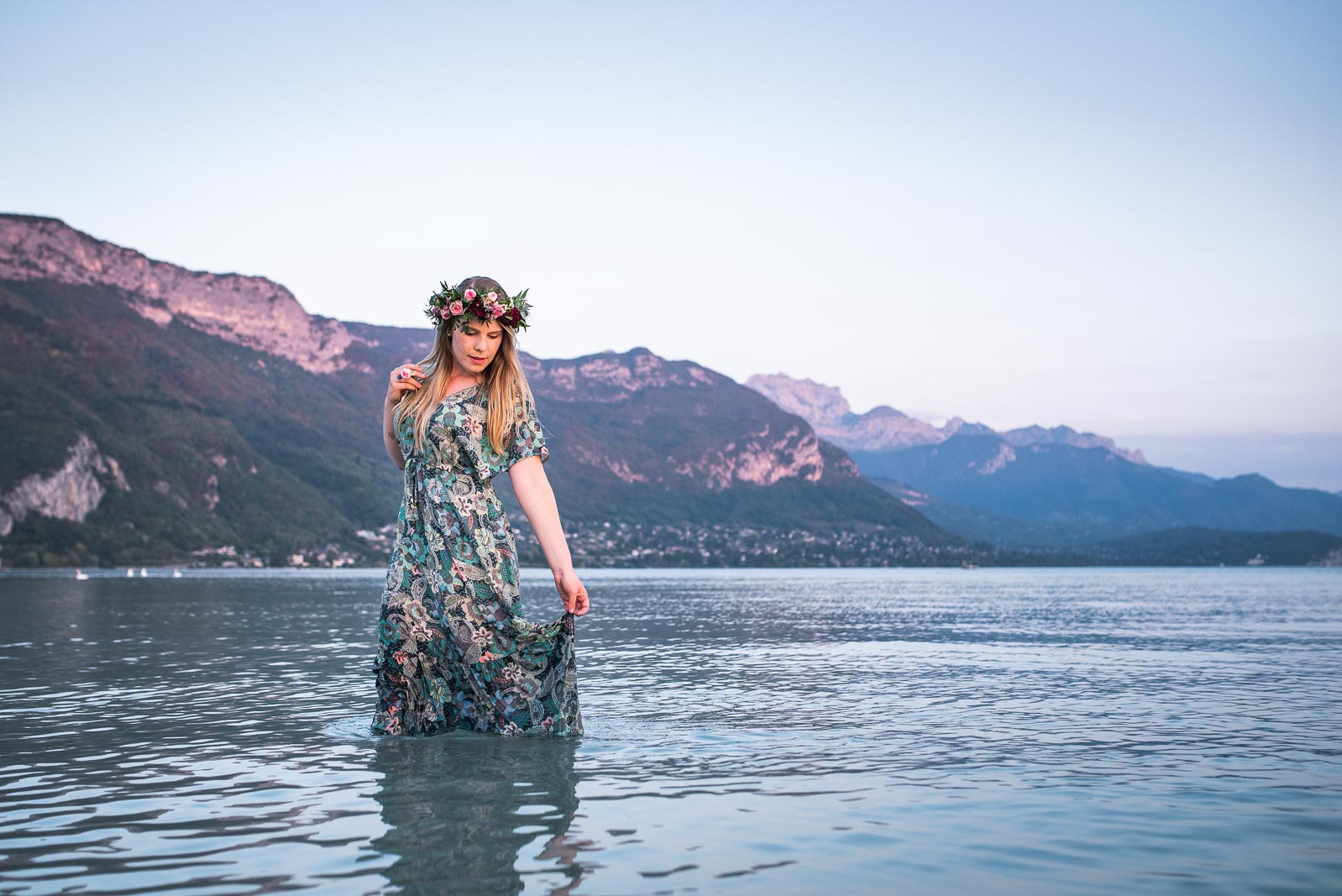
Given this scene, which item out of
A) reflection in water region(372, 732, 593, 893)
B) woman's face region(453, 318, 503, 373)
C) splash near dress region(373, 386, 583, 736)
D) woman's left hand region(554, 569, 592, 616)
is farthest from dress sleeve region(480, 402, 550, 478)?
reflection in water region(372, 732, 593, 893)

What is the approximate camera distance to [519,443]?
7648mm

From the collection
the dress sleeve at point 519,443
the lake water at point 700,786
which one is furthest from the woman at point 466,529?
the lake water at point 700,786

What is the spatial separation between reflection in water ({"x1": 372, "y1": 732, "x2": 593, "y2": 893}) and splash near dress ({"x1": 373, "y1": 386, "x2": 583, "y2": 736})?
0.31 m

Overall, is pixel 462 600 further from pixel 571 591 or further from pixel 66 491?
pixel 66 491

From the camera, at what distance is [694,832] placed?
6.29 m

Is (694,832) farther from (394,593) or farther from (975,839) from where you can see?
(394,593)

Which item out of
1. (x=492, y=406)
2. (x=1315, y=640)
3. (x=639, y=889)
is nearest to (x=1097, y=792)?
(x=639, y=889)

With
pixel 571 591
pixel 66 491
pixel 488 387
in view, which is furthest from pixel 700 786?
pixel 66 491

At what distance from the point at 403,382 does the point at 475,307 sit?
0.67 m

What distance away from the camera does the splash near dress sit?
25.2 feet

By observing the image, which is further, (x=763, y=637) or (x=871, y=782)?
(x=763, y=637)

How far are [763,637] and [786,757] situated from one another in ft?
60.4

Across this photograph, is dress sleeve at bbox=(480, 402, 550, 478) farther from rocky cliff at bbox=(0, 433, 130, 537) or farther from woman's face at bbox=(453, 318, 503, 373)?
rocky cliff at bbox=(0, 433, 130, 537)

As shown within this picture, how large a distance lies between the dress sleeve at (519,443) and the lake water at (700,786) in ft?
6.52
